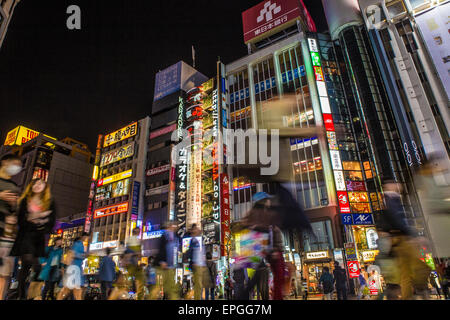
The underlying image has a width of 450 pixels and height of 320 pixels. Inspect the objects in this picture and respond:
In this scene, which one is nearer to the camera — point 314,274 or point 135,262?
point 135,262

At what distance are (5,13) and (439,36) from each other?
35.6m

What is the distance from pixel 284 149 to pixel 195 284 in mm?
3355

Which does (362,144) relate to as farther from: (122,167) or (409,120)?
(122,167)

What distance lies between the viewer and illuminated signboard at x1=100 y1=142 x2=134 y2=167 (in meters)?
40.9

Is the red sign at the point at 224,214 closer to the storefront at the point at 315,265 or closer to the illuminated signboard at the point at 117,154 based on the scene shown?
the storefront at the point at 315,265

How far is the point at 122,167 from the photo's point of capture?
4059 centimetres

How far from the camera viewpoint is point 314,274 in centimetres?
2145

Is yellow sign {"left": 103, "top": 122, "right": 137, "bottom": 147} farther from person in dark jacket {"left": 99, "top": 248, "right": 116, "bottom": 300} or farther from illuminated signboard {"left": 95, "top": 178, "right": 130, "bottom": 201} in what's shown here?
person in dark jacket {"left": 99, "top": 248, "right": 116, "bottom": 300}

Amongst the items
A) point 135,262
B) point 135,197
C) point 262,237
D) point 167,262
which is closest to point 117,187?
point 135,197

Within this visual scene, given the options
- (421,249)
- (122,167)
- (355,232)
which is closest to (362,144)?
(355,232)

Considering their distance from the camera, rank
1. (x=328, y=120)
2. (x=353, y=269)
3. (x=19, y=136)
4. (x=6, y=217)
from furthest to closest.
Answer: (x=19, y=136) → (x=328, y=120) → (x=353, y=269) → (x=6, y=217)

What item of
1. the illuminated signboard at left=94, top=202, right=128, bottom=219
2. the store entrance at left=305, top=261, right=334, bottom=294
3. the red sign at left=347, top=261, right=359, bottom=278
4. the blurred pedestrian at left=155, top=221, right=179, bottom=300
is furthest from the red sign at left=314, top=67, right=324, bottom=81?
the illuminated signboard at left=94, top=202, right=128, bottom=219

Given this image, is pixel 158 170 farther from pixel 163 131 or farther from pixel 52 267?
pixel 52 267

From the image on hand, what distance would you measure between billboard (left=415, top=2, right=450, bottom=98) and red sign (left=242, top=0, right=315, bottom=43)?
12.0 meters
